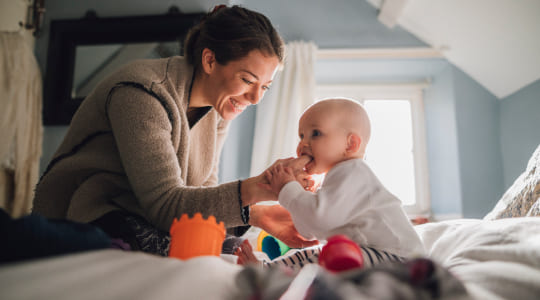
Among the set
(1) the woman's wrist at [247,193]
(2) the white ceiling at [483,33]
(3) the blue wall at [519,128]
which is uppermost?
(2) the white ceiling at [483,33]

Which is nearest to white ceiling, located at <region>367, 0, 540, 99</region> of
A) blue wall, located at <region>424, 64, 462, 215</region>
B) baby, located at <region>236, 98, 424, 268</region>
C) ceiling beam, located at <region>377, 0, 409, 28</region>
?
ceiling beam, located at <region>377, 0, 409, 28</region>

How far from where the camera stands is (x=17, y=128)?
2.17 metres

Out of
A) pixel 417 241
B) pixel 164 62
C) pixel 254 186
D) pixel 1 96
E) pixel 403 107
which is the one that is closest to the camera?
pixel 417 241

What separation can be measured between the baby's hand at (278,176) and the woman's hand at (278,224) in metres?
0.23

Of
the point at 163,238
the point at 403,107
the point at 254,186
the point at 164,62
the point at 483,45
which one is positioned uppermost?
the point at 483,45

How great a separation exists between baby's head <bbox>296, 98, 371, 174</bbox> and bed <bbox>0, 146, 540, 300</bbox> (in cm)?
42

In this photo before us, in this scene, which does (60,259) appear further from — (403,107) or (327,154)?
(403,107)

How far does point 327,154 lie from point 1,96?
2086mm

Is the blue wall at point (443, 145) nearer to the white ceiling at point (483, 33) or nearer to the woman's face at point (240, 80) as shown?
the white ceiling at point (483, 33)

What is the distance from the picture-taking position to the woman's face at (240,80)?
1.28m

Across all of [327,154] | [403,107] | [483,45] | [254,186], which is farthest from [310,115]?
[403,107]

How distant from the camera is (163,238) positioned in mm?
1026

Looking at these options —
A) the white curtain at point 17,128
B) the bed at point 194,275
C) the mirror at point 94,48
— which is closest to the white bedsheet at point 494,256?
the bed at point 194,275

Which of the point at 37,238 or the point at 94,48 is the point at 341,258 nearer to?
the point at 37,238
